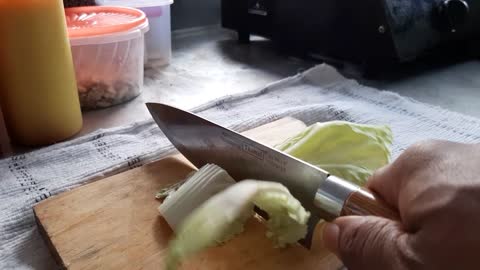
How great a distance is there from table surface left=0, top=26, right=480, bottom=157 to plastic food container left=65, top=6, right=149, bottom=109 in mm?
31

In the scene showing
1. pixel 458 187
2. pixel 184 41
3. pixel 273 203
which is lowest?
pixel 184 41

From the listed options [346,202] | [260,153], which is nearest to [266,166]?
[260,153]

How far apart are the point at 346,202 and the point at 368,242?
3.2 inches

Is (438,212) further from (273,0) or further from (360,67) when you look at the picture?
(273,0)

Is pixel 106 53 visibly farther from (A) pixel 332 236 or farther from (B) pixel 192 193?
(A) pixel 332 236

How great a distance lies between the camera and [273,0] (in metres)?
1.18

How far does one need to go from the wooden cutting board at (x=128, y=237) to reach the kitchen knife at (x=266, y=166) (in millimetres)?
44

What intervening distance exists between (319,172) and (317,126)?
17cm

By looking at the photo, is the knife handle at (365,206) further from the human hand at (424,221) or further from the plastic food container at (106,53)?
the plastic food container at (106,53)

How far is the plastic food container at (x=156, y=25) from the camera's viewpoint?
Answer: 3.51 ft

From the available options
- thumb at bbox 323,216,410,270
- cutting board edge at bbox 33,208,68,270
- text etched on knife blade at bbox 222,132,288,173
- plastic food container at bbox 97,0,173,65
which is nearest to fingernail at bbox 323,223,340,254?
thumb at bbox 323,216,410,270

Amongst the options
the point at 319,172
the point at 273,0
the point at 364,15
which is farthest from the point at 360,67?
the point at 319,172

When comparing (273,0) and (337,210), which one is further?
(273,0)

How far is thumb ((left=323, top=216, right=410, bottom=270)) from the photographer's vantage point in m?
0.35
